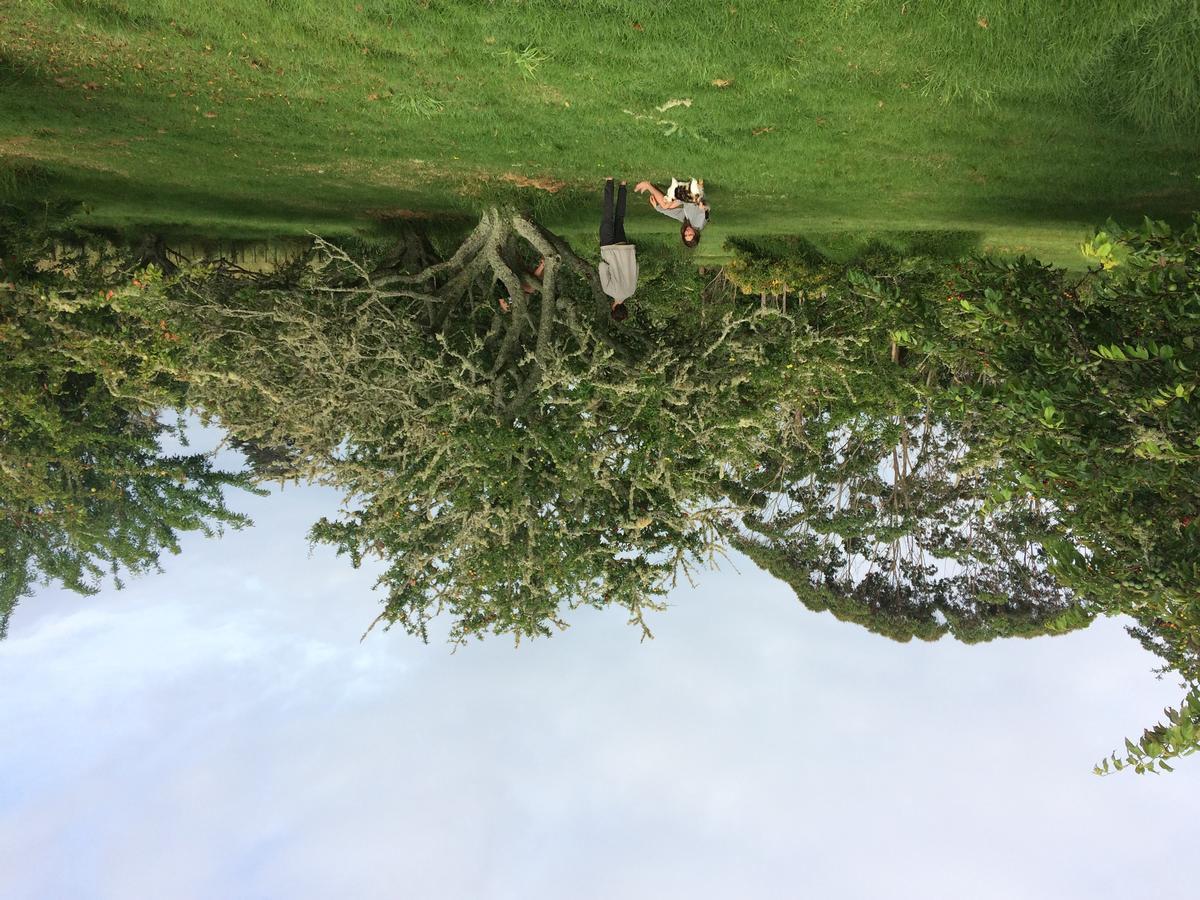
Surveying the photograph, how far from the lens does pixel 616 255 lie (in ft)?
33.0

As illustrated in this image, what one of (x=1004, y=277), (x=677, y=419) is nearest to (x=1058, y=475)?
(x=1004, y=277)

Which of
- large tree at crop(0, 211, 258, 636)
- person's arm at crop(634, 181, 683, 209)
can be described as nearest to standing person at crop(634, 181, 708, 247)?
person's arm at crop(634, 181, 683, 209)

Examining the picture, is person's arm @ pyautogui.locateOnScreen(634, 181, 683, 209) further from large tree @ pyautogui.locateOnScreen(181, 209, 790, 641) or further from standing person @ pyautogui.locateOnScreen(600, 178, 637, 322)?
large tree @ pyautogui.locateOnScreen(181, 209, 790, 641)

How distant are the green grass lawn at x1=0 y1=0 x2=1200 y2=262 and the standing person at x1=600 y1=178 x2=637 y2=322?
105 centimetres

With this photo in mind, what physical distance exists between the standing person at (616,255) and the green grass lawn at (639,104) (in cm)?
105

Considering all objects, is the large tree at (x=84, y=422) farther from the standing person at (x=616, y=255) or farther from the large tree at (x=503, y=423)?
the standing person at (x=616, y=255)

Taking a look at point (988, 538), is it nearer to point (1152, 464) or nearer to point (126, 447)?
point (1152, 464)

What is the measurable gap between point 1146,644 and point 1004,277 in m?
6.98

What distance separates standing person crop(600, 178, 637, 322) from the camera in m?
10.1

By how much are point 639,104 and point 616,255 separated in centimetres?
203

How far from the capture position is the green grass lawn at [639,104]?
8.67 metres

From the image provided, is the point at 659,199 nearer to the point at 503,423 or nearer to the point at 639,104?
the point at 639,104

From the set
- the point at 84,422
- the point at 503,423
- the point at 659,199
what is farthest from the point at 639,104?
the point at 84,422

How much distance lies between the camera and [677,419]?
9.56 metres
